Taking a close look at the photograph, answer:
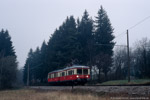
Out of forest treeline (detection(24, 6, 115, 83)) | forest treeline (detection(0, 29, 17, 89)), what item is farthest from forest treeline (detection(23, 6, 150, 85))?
forest treeline (detection(0, 29, 17, 89))

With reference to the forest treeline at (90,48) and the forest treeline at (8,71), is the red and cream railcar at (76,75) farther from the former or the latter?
the forest treeline at (8,71)

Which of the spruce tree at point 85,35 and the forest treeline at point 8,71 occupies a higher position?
the spruce tree at point 85,35

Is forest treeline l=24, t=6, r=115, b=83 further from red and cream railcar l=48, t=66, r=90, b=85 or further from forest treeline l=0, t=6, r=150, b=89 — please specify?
red and cream railcar l=48, t=66, r=90, b=85

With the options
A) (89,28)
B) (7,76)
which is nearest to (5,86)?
(7,76)

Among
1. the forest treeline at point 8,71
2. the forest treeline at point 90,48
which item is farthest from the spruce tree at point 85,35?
the forest treeline at point 8,71

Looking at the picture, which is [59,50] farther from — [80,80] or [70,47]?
[80,80]

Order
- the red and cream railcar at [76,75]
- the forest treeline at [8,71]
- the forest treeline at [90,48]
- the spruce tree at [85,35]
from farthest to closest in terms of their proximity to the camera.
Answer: the spruce tree at [85,35] → the forest treeline at [8,71] → the forest treeline at [90,48] → the red and cream railcar at [76,75]

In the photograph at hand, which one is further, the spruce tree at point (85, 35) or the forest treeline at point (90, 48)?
the spruce tree at point (85, 35)

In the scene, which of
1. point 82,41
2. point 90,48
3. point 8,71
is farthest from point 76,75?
point 8,71

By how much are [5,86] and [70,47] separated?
18.0m

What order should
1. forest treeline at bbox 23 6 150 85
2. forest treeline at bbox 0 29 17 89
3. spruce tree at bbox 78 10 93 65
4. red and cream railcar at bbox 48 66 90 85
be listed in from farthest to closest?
1. spruce tree at bbox 78 10 93 65
2. forest treeline at bbox 0 29 17 89
3. forest treeline at bbox 23 6 150 85
4. red and cream railcar at bbox 48 66 90 85

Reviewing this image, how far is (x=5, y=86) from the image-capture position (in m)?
48.6

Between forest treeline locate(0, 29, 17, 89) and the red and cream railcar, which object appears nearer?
the red and cream railcar

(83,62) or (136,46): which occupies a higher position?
(136,46)
